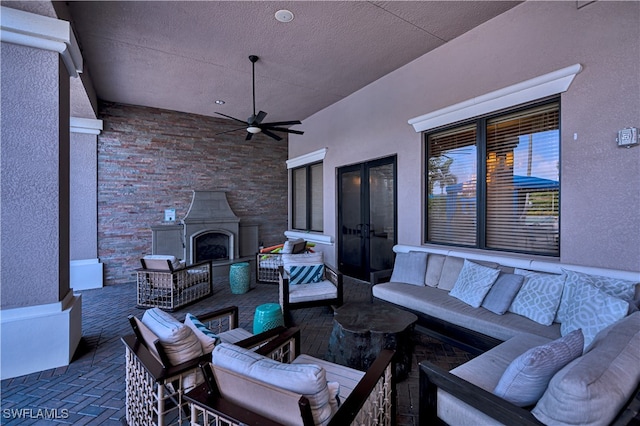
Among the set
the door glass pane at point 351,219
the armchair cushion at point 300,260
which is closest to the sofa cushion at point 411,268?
the armchair cushion at point 300,260

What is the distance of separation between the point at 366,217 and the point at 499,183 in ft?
7.91

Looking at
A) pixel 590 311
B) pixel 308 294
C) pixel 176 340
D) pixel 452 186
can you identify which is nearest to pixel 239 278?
pixel 308 294

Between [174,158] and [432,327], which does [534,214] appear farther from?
[174,158]

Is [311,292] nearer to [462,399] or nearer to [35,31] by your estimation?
[462,399]

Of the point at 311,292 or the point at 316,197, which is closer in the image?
the point at 311,292

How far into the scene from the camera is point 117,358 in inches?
111

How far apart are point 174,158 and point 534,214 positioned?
6.65 meters

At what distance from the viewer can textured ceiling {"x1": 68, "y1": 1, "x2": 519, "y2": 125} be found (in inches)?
125

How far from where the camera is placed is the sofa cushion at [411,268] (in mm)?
3695

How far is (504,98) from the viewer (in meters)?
3.30

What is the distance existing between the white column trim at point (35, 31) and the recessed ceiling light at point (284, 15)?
1.99 meters

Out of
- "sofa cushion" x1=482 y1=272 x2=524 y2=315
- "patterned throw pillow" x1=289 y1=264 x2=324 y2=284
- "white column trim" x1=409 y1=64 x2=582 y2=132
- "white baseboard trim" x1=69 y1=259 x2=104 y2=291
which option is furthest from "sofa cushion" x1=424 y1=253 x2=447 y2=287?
"white baseboard trim" x1=69 y1=259 x2=104 y2=291

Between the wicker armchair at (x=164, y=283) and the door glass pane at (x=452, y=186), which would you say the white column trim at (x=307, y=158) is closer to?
the door glass pane at (x=452, y=186)

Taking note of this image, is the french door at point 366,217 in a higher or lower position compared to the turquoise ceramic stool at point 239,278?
higher
